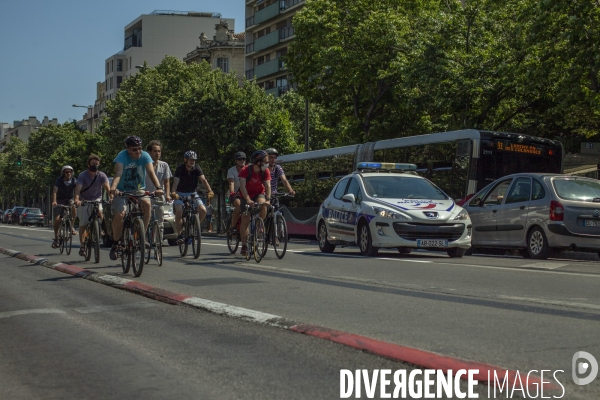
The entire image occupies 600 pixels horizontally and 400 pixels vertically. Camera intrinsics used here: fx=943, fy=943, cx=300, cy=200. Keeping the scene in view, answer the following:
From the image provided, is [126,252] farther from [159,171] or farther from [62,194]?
[62,194]

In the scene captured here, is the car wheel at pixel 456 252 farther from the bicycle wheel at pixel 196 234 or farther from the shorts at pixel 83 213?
the shorts at pixel 83 213

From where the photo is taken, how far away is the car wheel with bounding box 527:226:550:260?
16703 millimetres

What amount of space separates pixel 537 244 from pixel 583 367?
12132 millimetres

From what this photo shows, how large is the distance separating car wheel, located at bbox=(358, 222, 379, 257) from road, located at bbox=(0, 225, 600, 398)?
11.8ft

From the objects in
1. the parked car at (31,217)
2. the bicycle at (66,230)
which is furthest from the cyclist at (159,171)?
the parked car at (31,217)

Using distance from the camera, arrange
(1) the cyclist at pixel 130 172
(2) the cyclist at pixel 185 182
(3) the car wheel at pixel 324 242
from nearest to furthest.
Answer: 1. (1) the cyclist at pixel 130 172
2. (2) the cyclist at pixel 185 182
3. (3) the car wheel at pixel 324 242

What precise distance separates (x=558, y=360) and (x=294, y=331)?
201 centimetres

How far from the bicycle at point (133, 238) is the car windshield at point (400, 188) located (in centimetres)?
575

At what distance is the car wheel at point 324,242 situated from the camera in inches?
738

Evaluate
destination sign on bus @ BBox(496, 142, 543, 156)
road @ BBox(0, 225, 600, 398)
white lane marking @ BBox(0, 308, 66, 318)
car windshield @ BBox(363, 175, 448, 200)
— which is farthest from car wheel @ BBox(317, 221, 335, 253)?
white lane marking @ BBox(0, 308, 66, 318)

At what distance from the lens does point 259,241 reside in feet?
48.6

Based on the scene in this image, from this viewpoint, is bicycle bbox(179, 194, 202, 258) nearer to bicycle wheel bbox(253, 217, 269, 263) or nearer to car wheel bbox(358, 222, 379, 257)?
bicycle wheel bbox(253, 217, 269, 263)

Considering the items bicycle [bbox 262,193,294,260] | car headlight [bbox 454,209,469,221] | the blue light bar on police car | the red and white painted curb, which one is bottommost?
the red and white painted curb

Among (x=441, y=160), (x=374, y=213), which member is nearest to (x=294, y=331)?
(x=374, y=213)
